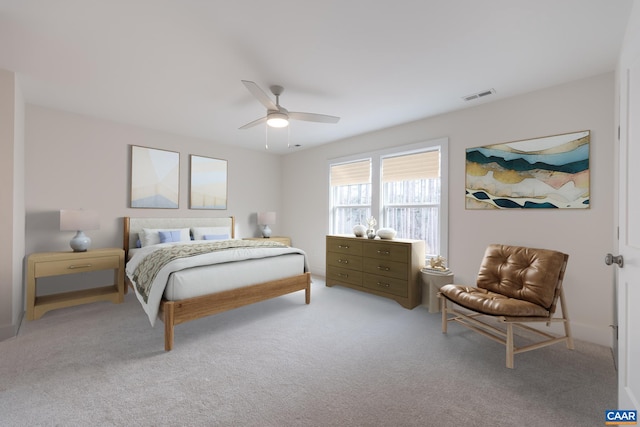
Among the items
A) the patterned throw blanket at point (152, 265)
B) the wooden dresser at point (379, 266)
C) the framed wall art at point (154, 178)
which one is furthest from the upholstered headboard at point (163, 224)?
the wooden dresser at point (379, 266)

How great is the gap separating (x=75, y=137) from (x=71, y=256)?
1.70m

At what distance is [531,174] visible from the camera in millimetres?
3012

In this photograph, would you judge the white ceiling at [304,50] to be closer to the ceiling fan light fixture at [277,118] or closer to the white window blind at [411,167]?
the ceiling fan light fixture at [277,118]

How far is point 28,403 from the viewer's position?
5.68ft

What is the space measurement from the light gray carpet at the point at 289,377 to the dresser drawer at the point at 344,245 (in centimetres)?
131

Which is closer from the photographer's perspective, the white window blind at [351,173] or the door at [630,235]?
Result: the door at [630,235]

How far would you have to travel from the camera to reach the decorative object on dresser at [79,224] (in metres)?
3.43

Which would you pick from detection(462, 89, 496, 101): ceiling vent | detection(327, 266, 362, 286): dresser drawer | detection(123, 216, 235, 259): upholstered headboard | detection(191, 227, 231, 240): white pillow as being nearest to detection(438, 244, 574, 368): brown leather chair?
detection(327, 266, 362, 286): dresser drawer

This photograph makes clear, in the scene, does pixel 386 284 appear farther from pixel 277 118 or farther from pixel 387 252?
pixel 277 118

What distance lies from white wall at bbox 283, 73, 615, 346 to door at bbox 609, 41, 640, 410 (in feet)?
4.71

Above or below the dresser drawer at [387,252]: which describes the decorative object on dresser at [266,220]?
above

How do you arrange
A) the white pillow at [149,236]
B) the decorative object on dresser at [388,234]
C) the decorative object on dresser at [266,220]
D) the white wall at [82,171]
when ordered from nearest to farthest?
the white wall at [82,171] → the decorative object on dresser at [388,234] → the white pillow at [149,236] → the decorative object on dresser at [266,220]

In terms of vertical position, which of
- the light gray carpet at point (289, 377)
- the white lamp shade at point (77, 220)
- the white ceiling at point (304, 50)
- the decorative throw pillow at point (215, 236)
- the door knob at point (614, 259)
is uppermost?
the white ceiling at point (304, 50)

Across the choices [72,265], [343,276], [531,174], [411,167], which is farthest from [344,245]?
[72,265]
